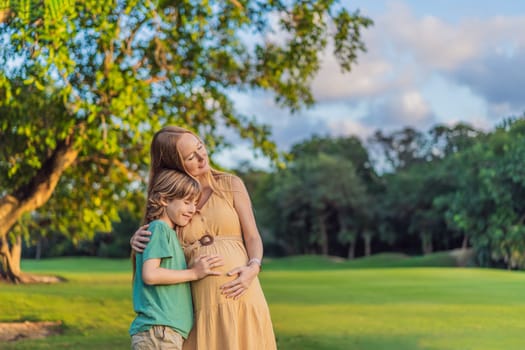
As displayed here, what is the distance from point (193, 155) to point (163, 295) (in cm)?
91

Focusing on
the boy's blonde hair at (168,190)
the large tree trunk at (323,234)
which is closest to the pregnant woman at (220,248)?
the boy's blonde hair at (168,190)

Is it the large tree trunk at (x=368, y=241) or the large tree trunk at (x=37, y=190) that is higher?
the large tree trunk at (x=37, y=190)

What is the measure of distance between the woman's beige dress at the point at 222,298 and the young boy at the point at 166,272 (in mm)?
79

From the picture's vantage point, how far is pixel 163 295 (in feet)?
14.0

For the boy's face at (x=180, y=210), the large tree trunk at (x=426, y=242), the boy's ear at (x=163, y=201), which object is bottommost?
the large tree trunk at (x=426, y=242)

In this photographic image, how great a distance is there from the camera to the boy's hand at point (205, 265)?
434cm

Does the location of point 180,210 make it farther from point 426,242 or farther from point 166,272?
point 426,242

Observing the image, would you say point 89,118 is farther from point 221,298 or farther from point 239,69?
point 221,298

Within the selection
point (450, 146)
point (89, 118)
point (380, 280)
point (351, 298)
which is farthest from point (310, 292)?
point (450, 146)

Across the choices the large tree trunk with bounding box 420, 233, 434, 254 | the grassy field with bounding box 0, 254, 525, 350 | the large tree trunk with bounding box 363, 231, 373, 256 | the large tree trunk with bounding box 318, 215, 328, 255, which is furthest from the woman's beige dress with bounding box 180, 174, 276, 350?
the large tree trunk with bounding box 318, 215, 328, 255

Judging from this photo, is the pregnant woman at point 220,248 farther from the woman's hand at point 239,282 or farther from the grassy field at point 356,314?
the grassy field at point 356,314

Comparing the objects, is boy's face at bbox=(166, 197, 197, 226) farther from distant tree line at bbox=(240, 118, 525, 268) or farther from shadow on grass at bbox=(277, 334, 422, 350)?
distant tree line at bbox=(240, 118, 525, 268)

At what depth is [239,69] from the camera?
18188mm

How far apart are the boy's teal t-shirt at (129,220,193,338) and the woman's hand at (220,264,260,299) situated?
9.7 inches
